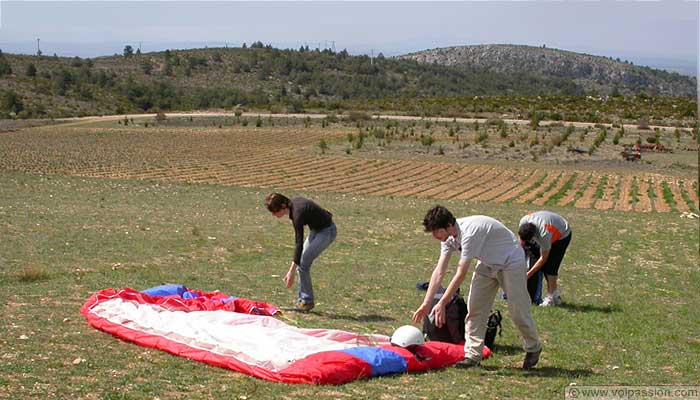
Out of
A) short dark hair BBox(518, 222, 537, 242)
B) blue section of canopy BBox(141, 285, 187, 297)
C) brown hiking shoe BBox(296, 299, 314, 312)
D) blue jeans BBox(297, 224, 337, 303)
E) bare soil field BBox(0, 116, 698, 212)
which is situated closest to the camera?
blue section of canopy BBox(141, 285, 187, 297)

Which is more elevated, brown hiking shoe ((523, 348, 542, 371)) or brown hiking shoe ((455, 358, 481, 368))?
brown hiking shoe ((523, 348, 542, 371))

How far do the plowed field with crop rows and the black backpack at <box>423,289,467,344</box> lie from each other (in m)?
21.5

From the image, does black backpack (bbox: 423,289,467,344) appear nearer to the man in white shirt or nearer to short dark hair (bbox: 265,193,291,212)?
the man in white shirt

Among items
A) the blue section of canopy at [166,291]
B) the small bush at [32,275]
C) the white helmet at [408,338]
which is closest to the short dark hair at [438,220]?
the white helmet at [408,338]

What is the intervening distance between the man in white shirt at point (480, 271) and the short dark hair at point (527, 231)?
3.07m

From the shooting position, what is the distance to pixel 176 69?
11619cm

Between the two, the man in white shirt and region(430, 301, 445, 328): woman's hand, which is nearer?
the man in white shirt

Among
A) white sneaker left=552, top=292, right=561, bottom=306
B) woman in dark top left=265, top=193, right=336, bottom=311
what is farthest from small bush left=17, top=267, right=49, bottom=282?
white sneaker left=552, top=292, right=561, bottom=306

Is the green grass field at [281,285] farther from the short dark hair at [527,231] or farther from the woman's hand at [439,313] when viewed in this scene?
the short dark hair at [527,231]

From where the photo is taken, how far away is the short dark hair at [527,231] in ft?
36.9

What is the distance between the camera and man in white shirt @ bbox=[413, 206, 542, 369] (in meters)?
7.86

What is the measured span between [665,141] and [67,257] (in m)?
45.6

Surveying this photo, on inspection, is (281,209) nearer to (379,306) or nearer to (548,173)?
(379,306)

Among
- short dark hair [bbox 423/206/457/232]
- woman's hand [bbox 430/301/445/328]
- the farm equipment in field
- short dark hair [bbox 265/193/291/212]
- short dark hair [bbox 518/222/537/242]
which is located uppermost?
short dark hair [bbox 423/206/457/232]
